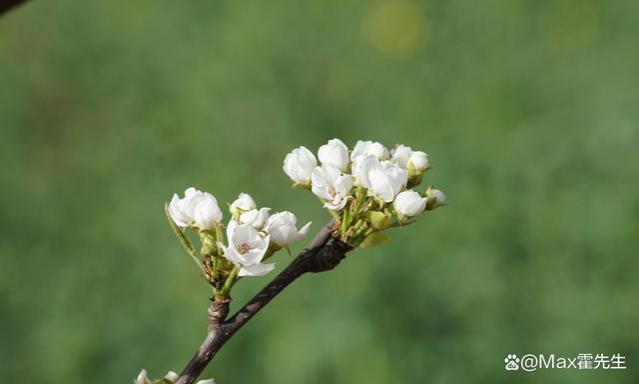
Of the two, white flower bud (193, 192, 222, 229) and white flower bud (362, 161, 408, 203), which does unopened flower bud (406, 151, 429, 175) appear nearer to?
white flower bud (362, 161, 408, 203)

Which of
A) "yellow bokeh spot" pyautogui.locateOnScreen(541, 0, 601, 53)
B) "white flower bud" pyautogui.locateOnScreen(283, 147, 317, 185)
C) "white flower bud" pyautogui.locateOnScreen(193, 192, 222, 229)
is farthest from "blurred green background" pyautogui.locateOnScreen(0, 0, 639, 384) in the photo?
"white flower bud" pyautogui.locateOnScreen(193, 192, 222, 229)

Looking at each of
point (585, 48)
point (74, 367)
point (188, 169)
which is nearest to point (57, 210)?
point (188, 169)

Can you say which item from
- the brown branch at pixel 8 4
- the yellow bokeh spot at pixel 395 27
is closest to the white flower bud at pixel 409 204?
the brown branch at pixel 8 4

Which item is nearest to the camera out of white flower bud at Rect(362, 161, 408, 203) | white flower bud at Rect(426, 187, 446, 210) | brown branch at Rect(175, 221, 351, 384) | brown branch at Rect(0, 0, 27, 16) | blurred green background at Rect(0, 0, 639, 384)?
brown branch at Rect(0, 0, 27, 16)

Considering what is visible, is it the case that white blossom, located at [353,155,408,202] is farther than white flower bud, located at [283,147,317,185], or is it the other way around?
white flower bud, located at [283,147,317,185]

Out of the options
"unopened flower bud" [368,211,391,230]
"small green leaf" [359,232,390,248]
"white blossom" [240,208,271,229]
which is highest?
"white blossom" [240,208,271,229]

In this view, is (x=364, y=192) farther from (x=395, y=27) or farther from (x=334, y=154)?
(x=395, y=27)

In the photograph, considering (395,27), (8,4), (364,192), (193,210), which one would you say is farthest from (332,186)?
(395,27)
